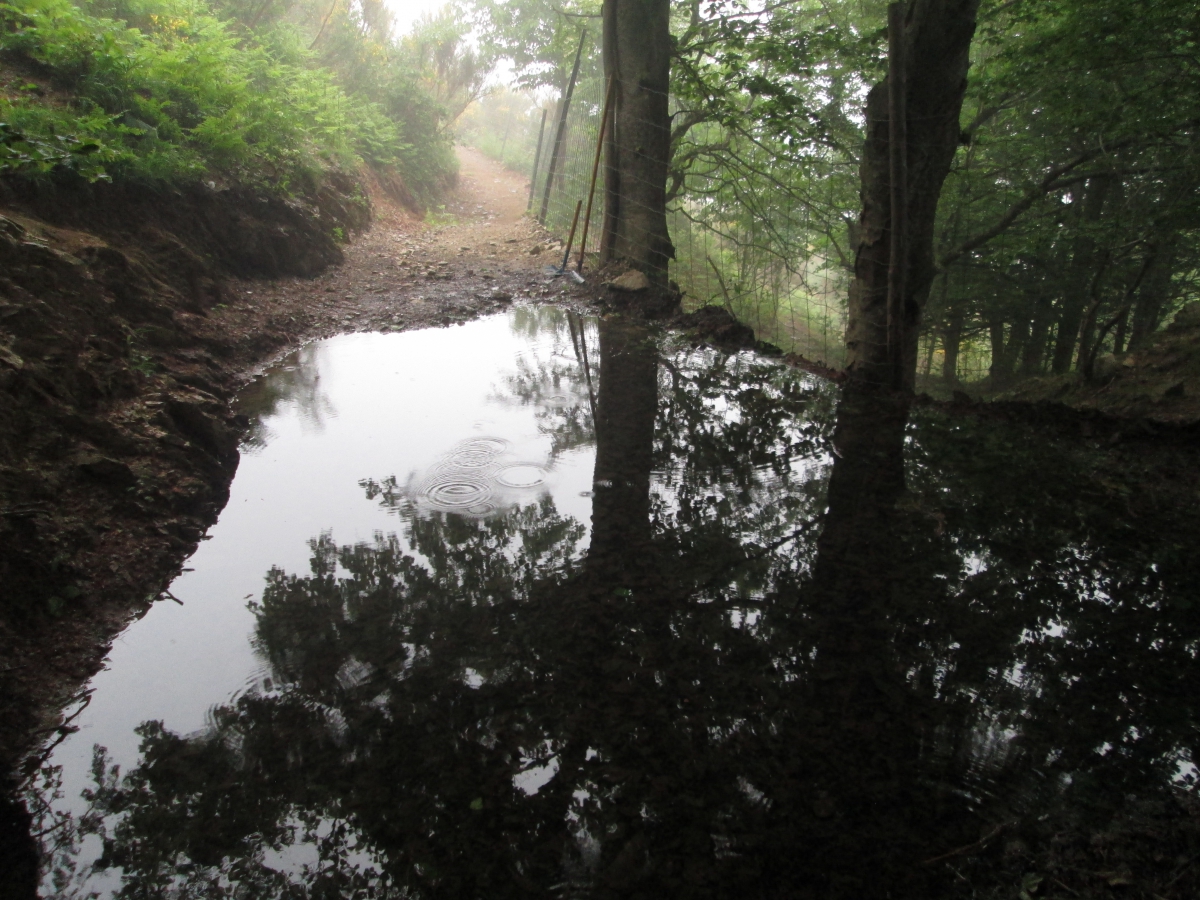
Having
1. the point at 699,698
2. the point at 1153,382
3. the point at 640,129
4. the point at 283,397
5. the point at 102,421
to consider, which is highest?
the point at 640,129

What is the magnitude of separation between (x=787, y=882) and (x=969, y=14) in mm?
5039

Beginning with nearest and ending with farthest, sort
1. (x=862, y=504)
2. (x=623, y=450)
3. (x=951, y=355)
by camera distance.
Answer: (x=862, y=504)
(x=623, y=450)
(x=951, y=355)

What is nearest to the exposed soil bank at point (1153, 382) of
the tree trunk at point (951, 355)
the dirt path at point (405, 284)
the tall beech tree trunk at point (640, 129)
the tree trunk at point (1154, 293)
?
the tree trunk at point (1154, 293)

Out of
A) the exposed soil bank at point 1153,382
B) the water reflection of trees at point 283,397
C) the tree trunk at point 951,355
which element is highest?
the exposed soil bank at point 1153,382

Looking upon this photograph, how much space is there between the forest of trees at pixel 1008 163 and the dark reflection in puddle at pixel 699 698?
2952mm

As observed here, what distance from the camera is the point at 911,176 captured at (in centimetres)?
468

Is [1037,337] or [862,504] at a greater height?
[862,504]

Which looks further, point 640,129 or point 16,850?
point 640,129

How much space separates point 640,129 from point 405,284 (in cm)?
308

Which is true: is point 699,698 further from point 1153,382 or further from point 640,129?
point 640,129

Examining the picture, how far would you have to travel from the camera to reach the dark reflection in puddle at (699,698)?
155 cm

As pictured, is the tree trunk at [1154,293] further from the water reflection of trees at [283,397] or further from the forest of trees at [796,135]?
the water reflection of trees at [283,397]

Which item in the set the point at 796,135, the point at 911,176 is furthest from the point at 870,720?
the point at 796,135

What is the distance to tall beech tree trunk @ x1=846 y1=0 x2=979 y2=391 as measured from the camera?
439 cm
